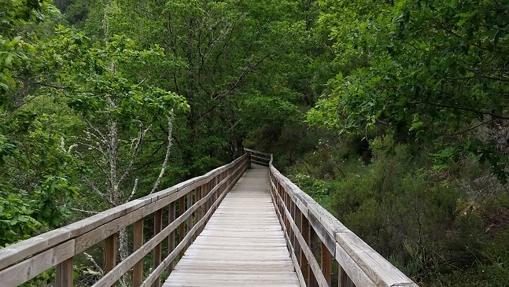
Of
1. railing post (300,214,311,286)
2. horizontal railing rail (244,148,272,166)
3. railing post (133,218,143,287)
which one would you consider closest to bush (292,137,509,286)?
railing post (300,214,311,286)

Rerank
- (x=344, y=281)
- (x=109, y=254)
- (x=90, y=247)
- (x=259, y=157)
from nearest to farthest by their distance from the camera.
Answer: (x=344, y=281)
(x=90, y=247)
(x=109, y=254)
(x=259, y=157)

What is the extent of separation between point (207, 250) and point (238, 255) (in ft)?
1.79

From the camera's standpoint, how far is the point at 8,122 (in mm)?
7273

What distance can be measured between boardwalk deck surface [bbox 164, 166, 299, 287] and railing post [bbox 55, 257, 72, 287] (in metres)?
2.90

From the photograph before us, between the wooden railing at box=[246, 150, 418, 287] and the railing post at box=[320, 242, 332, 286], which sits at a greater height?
the wooden railing at box=[246, 150, 418, 287]

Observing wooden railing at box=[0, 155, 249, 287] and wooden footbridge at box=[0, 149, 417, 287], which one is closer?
wooden railing at box=[0, 155, 249, 287]

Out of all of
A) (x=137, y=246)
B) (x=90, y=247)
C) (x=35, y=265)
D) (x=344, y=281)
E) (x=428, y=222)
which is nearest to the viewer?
(x=35, y=265)

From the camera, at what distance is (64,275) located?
2627 mm

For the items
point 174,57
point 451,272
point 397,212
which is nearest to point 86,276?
point 174,57

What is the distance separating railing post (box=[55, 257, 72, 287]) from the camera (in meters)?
2.61

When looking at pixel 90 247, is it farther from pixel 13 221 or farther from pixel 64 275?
pixel 13 221

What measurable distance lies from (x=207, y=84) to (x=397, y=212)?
45.0 feet

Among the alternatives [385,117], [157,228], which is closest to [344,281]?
[157,228]

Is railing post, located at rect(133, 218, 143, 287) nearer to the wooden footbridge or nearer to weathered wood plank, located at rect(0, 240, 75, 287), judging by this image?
the wooden footbridge
